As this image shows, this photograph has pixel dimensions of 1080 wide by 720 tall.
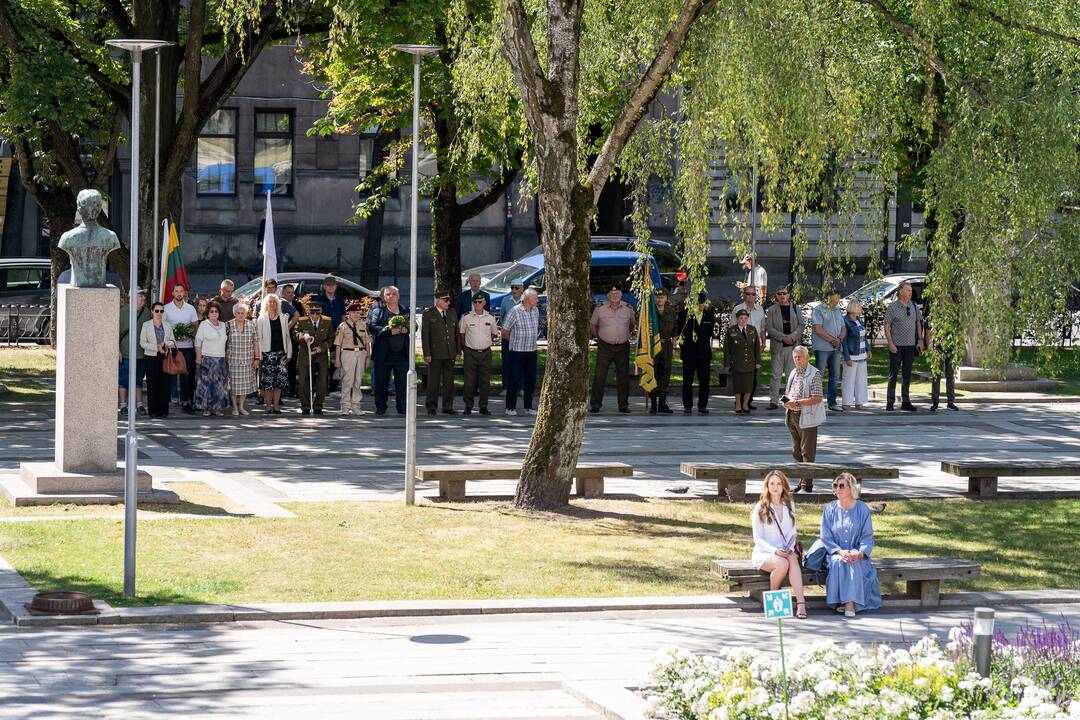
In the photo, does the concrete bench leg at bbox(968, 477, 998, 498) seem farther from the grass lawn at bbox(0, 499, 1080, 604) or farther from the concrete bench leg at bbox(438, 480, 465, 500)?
the concrete bench leg at bbox(438, 480, 465, 500)

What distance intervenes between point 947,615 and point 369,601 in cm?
438

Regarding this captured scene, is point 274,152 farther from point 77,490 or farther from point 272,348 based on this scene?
point 77,490

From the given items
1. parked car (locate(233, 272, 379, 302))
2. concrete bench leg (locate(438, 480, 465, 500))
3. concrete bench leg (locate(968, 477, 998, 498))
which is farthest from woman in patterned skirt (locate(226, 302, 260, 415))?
concrete bench leg (locate(968, 477, 998, 498))

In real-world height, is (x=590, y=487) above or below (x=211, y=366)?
below

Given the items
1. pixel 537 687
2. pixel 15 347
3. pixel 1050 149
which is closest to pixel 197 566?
pixel 537 687

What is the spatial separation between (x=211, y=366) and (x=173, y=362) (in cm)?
73

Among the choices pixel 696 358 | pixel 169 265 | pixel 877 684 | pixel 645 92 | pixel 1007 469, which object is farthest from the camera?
pixel 696 358

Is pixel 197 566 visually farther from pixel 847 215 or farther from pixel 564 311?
pixel 847 215

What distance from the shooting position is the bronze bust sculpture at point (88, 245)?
16.4m

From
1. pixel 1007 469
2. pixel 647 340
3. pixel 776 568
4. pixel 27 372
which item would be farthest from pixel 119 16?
pixel 776 568

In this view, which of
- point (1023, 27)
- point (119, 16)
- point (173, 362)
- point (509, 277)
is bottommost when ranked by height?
point (173, 362)

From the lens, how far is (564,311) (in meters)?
16.8

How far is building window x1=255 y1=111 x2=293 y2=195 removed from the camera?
50.3 m

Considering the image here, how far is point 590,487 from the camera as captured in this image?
59.5ft
